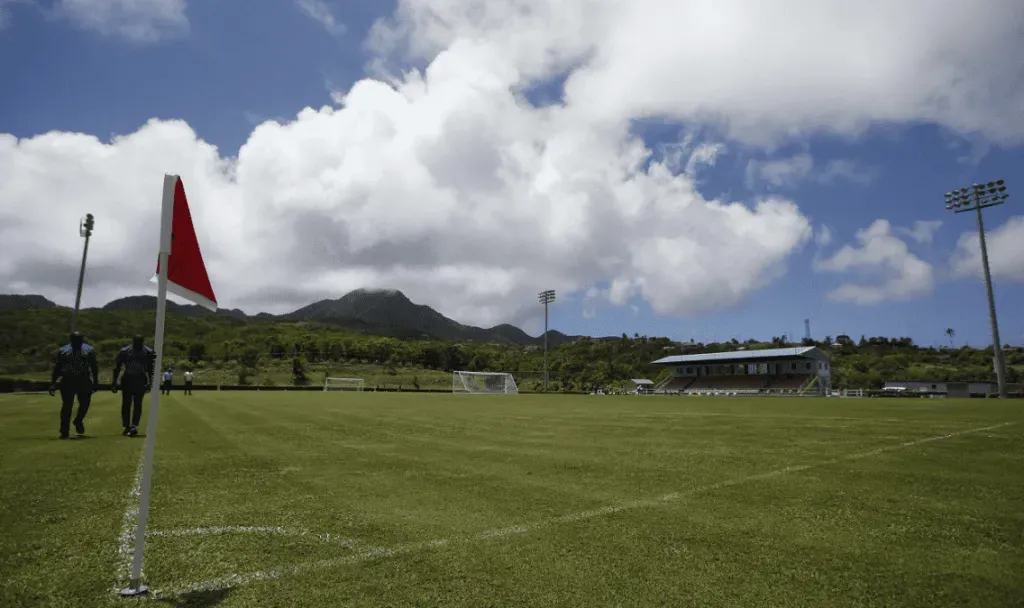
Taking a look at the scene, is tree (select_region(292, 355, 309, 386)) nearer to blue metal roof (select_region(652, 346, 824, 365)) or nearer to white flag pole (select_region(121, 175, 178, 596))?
blue metal roof (select_region(652, 346, 824, 365))

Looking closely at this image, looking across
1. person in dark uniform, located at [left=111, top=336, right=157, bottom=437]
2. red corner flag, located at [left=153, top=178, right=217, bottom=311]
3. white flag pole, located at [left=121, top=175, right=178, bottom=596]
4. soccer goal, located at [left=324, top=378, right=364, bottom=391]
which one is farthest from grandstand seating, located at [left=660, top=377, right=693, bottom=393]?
white flag pole, located at [left=121, top=175, right=178, bottom=596]

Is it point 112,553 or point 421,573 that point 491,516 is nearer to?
point 421,573

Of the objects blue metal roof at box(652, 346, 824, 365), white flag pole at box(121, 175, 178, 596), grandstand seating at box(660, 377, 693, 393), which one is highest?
blue metal roof at box(652, 346, 824, 365)

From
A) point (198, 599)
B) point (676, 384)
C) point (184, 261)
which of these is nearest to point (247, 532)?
point (198, 599)

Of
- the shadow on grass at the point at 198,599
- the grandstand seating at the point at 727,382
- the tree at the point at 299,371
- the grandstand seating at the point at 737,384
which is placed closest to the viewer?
the shadow on grass at the point at 198,599

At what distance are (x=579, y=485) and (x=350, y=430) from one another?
26.6 ft

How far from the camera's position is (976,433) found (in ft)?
38.9

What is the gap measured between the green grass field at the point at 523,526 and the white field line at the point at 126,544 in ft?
0.12

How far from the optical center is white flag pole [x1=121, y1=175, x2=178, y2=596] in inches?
125

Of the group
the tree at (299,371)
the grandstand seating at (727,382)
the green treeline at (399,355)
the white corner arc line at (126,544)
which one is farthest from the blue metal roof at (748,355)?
the white corner arc line at (126,544)

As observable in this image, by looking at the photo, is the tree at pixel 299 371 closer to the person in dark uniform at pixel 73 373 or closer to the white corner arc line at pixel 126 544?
the person in dark uniform at pixel 73 373

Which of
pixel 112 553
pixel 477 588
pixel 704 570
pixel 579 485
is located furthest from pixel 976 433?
pixel 112 553

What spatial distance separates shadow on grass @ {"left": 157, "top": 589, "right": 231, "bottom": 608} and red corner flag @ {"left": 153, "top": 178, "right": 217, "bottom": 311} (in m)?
2.01

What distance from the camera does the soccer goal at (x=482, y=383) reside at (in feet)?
199
